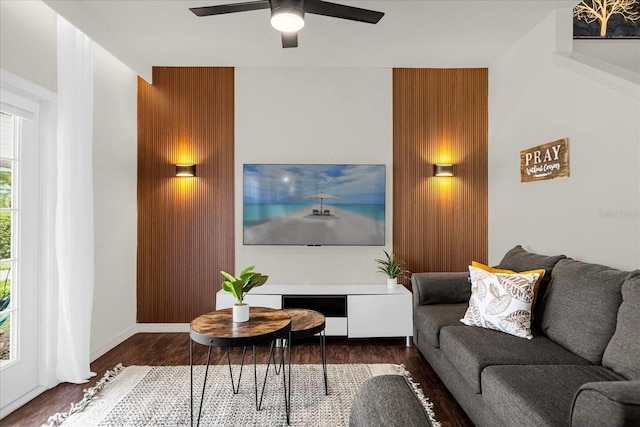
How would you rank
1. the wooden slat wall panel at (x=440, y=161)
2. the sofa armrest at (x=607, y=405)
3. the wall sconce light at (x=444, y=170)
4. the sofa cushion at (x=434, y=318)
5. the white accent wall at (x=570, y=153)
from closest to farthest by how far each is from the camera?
1. the sofa armrest at (x=607, y=405)
2. the white accent wall at (x=570, y=153)
3. the sofa cushion at (x=434, y=318)
4. the wall sconce light at (x=444, y=170)
5. the wooden slat wall panel at (x=440, y=161)

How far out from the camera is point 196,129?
154 inches

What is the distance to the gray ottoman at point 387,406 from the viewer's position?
87 cm

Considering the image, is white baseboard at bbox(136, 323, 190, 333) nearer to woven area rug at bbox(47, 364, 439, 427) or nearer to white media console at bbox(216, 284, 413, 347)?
white media console at bbox(216, 284, 413, 347)

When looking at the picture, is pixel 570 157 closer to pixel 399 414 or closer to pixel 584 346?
pixel 584 346

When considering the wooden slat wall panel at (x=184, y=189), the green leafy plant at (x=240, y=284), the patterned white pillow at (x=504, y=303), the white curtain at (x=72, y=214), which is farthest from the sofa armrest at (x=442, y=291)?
the white curtain at (x=72, y=214)

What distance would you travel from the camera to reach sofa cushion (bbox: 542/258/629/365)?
1.87 m

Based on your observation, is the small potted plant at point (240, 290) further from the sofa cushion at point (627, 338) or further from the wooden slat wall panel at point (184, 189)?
the sofa cushion at point (627, 338)

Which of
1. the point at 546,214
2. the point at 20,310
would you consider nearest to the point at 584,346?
the point at 546,214

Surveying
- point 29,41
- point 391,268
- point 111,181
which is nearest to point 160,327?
point 111,181

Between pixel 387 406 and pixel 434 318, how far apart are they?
1882mm

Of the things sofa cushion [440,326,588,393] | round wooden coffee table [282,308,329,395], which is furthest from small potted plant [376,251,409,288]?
sofa cushion [440,326,588,393]

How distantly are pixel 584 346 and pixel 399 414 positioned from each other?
160 cm

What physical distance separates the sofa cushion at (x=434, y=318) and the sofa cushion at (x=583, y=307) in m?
0.59

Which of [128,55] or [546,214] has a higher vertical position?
[128,55]
